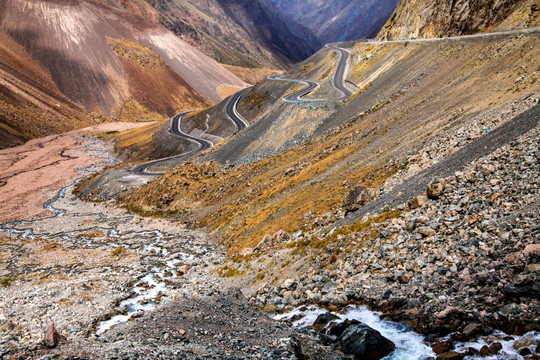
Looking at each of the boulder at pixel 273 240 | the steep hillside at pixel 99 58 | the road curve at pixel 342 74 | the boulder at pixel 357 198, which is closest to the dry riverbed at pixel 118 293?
the boulder at pixel 273 240

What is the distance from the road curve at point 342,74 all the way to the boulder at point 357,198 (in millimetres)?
40375

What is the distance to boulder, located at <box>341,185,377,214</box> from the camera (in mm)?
22281

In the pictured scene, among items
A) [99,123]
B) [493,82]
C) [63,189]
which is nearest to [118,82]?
[99,123]

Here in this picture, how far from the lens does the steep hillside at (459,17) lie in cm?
4134

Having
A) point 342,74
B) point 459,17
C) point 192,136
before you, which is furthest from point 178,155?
point 459,17

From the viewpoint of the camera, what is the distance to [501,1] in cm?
4778

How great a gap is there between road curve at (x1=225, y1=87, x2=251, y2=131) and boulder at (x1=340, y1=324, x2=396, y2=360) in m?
65.7

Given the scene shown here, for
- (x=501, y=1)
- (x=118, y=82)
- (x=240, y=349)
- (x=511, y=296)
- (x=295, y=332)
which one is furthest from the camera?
(x=118, y=82)

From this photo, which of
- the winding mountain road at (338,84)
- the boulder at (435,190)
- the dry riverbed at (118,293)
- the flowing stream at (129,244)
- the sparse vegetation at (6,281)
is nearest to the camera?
the dry riverbed at (118,293)

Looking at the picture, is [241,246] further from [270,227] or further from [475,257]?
[475,257]

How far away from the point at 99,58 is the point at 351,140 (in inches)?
5272

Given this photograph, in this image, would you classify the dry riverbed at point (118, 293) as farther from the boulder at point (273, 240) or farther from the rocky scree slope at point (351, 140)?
the rocky scree slope at point (351, 140)

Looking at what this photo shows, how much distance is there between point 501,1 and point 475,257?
49.1 metres

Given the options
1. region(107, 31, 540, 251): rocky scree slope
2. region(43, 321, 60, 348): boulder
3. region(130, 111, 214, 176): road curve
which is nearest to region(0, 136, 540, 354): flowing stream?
region(107, 31, 540, 251): rocky scree slope
